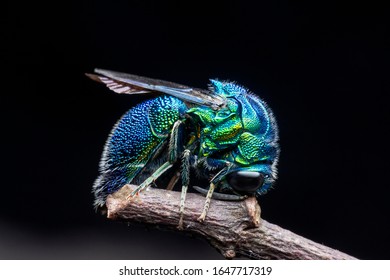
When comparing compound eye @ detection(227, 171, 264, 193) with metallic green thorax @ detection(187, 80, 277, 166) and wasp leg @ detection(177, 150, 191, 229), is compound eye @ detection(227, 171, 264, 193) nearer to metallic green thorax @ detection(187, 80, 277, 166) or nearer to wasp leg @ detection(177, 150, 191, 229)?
metallic green thorax @ detection(187, 80, 277, 166)

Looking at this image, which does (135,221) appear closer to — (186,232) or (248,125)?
(186,232)

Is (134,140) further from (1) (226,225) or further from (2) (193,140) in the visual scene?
(1) (226,225)

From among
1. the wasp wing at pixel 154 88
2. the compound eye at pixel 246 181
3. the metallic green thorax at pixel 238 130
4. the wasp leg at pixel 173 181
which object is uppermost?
the wasp wing at pixel 154 88

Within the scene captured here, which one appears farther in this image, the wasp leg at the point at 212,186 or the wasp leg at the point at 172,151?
the wasp leg at the point at 172,151

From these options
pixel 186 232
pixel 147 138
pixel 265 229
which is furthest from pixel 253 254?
pixel 147 138

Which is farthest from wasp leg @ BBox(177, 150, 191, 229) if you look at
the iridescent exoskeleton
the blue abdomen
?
the blue abdomen

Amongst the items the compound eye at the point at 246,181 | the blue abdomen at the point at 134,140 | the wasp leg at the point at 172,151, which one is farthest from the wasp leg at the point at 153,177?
the compound eye at the point at 246,181

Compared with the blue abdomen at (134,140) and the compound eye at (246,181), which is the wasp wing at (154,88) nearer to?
the blue abdomen at (134,140)
